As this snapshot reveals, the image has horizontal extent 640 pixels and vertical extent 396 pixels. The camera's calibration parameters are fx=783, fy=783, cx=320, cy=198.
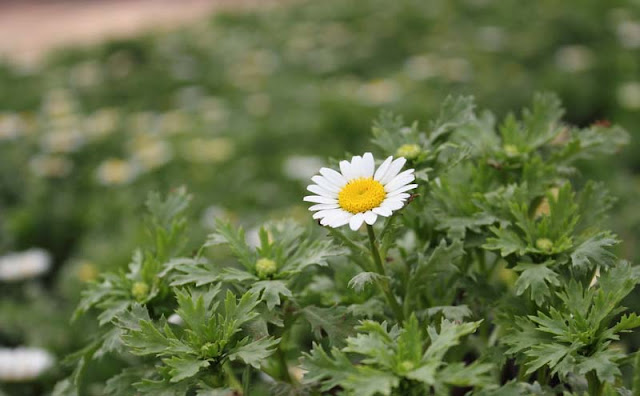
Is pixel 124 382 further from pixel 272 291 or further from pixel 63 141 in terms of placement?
pixel 63 141

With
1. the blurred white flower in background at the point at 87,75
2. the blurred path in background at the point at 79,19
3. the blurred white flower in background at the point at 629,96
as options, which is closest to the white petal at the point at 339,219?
the blurred white flower in background at the point at 629,96

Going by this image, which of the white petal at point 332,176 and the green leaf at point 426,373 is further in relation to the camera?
the white petal at point 332,176

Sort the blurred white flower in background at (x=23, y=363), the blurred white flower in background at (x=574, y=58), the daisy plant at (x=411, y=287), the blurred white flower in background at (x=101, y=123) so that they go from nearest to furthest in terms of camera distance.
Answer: the daisy plant at (x=411, y=287)
the blurred white flower in background at (x=23, y=363)
the blurred white flower in background at (x=101, y=123)
the blurred white flower in background at (x=574, y=58)

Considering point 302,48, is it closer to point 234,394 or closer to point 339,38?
point 339,38

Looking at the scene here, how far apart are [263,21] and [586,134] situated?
16.2ft

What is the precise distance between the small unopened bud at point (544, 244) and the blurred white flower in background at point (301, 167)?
81.4 inches

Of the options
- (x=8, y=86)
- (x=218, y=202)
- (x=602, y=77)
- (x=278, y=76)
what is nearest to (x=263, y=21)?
(x=278, y=76)

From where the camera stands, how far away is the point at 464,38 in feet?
15.9

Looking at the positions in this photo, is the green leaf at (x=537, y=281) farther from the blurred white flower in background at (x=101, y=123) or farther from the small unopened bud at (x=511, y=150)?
the blurred white flower in background at (x=101, y=123)

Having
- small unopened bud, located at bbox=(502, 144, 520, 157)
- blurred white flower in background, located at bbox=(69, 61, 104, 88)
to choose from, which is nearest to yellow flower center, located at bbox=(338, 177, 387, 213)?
small unopened bud, located at bbox=(502, 144, 520, 157)

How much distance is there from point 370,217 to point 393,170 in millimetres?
107

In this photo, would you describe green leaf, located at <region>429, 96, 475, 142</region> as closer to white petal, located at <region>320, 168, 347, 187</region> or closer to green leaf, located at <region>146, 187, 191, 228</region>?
white petal, located at <region>320, 168, 347, 187</region>

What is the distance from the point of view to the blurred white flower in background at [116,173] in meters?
3.23

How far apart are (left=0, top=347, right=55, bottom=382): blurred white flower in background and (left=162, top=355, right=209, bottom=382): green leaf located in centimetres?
116
